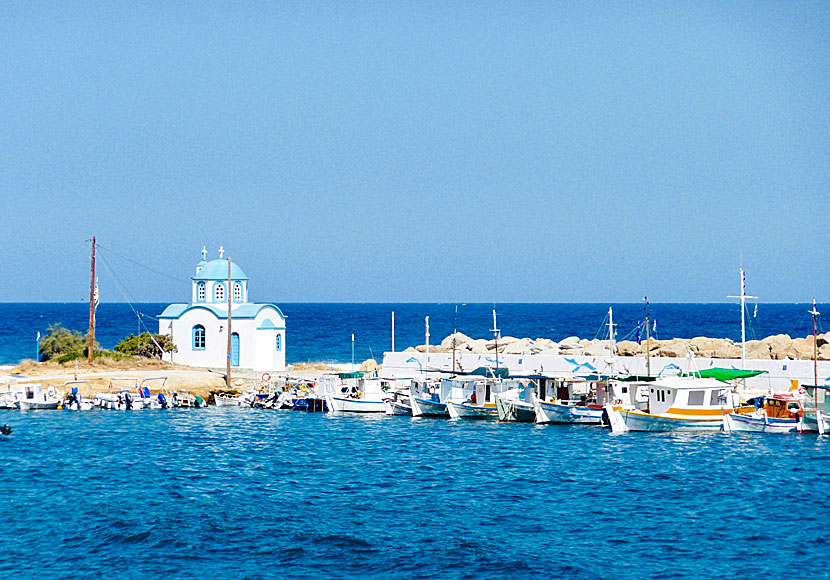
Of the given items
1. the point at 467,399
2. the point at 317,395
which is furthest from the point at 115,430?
the point at 467,399

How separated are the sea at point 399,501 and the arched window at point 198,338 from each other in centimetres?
1931

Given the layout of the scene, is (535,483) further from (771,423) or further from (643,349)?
(643,349)

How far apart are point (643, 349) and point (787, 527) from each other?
2022 inches

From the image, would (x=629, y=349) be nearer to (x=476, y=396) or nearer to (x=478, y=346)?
(x=478, y=346)

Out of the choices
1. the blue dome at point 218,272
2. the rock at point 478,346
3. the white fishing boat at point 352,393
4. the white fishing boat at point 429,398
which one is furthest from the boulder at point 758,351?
the blue dome at point 218,272

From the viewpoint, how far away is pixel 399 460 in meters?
42.2

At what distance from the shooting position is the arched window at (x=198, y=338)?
7256 cm

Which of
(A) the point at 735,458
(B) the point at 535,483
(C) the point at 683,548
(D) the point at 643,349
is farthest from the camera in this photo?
(D) the point at 643,349

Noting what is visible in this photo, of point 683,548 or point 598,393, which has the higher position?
point 598,393

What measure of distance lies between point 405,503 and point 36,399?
3151 centimetres

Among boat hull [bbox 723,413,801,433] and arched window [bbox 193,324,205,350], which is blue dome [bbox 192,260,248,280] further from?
boat hull [bbox 723,413,801,433]

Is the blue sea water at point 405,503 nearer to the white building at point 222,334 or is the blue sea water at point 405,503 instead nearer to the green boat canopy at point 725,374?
the green boat canopy at point 725,374

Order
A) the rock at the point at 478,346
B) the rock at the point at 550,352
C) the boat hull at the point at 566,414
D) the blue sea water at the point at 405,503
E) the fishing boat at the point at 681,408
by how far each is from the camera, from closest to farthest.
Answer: the blue sea water at the point at 405,503 < the fishing boat at the point at 681,408 < the boat hull at the point at 566,414 < the rock at the point at 550,352 < the rock at the point at 478,346

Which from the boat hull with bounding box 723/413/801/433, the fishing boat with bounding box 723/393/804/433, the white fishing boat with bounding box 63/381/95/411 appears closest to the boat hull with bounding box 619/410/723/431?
the boat hull with bounding box 723/413/801/433
